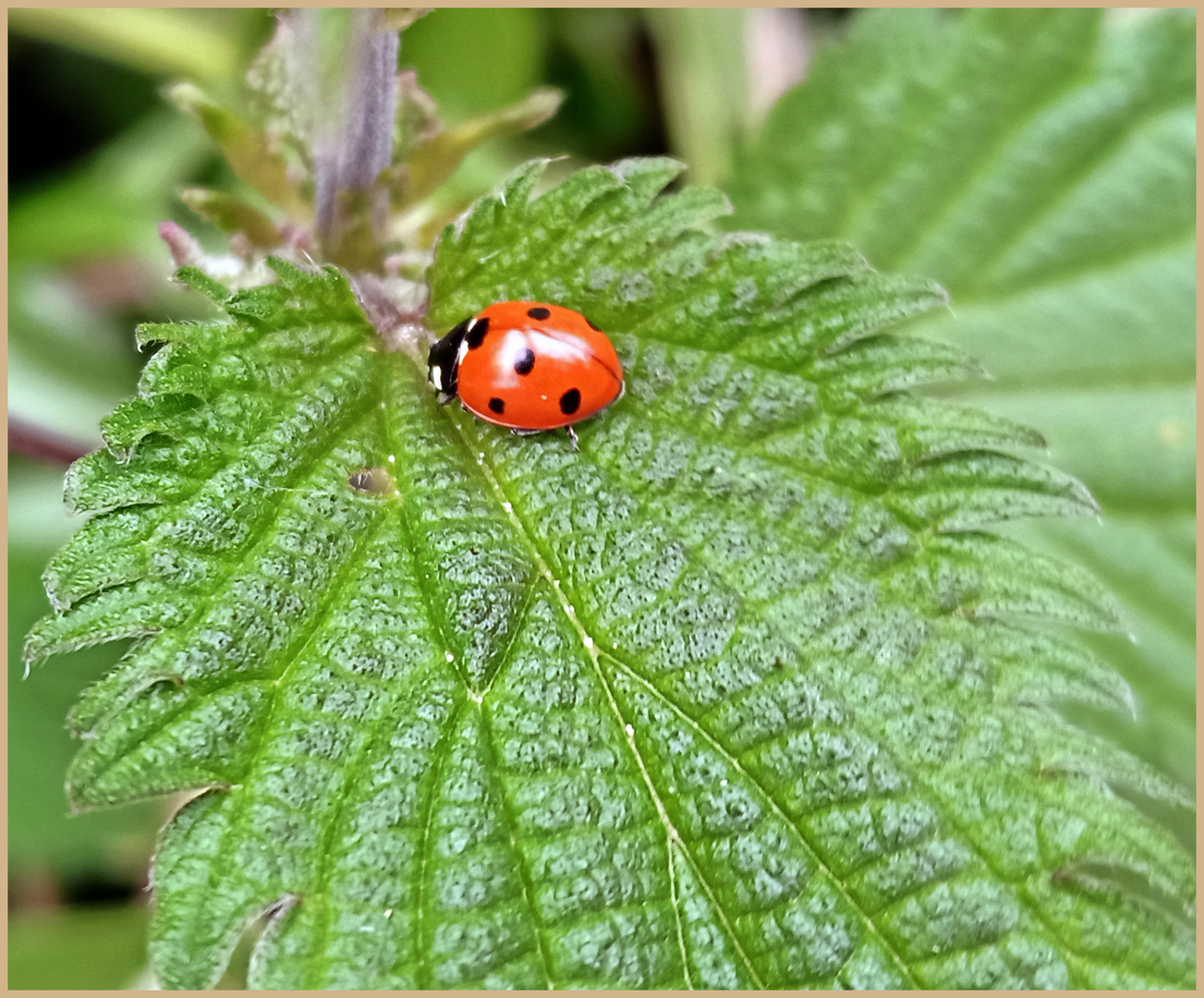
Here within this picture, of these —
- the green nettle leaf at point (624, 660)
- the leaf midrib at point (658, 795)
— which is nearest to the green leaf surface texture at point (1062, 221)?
the green nettle leaf at point (624, 660)

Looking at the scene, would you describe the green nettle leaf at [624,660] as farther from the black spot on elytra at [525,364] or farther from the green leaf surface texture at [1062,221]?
the green leaf surface texture at [1062,221]

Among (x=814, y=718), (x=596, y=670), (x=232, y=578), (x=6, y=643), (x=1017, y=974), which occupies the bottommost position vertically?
(x=1017, y=974)

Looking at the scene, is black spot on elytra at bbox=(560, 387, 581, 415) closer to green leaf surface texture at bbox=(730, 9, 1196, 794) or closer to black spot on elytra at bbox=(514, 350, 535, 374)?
black spot on elytra at bbox=(514, 350, 535, 374)

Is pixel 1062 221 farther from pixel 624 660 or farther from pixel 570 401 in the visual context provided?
pixel 624 660

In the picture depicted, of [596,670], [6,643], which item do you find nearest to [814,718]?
[596,670]

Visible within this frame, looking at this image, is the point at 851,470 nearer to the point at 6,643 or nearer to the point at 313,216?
the point at 313,216
